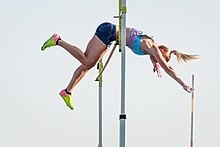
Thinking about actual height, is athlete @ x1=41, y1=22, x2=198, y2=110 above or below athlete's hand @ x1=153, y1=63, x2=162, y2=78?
above

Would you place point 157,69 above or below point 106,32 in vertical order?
below

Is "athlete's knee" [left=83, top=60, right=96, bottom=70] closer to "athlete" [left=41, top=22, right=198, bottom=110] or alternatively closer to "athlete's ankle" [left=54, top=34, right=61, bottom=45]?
"athlete" [left=41, top=22, right=198, bottom=110]

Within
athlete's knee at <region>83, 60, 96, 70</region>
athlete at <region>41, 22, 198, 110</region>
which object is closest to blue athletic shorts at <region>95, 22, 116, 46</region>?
athlete at <region>41, 22, 198, 110</region>

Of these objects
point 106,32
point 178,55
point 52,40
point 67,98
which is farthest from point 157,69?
point 52,40

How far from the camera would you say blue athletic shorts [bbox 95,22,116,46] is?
739 cm

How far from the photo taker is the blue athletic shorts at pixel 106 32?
7.39m

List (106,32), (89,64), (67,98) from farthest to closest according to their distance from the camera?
(67,98)
(89,64)
(106,32)

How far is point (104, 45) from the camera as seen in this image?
24.5 feet

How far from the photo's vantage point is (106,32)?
7395mm

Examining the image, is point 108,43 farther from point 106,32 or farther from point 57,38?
point 57,38

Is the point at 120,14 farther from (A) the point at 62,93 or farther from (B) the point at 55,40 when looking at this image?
(A) the point at 62,93

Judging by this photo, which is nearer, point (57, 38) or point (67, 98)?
point (57, 38)

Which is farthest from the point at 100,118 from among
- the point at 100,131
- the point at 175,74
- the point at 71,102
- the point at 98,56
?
the point at 175,74

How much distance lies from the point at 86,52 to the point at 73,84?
58 cm
